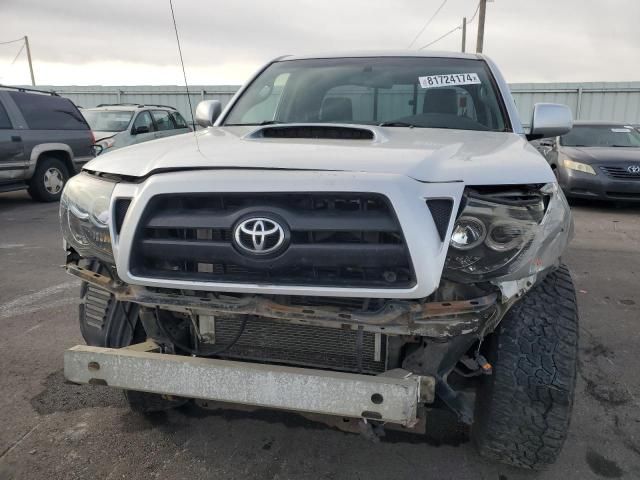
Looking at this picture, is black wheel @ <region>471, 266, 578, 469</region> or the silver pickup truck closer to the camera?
the silver pickup truck

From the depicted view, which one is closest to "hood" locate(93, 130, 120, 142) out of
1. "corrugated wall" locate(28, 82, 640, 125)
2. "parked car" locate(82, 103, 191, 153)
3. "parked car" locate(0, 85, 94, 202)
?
"parked car" locate(82, 103, 191, 153)

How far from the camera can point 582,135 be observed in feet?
31.5

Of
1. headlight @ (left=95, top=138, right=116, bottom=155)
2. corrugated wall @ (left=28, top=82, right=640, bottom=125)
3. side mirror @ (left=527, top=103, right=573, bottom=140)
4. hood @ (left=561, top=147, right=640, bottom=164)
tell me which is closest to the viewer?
side mirror @ (left=527, top=103, right=573, bottom=140)

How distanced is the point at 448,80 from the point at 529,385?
78.9 inches

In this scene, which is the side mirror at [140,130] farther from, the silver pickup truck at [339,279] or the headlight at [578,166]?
the silver pickup truck at [339,279]

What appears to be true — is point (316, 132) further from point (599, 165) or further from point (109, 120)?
point (109, 120)

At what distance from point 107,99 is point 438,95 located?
830 inches

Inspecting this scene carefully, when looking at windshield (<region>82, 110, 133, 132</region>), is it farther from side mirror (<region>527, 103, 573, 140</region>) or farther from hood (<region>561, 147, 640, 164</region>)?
side mirror (<region>527, 103, 573, 140</region>)

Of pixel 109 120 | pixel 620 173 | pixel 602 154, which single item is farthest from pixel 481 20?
pixel 109 120

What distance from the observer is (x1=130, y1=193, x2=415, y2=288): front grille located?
1731 millimetres

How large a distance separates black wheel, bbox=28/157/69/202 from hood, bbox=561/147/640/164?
9.24 m

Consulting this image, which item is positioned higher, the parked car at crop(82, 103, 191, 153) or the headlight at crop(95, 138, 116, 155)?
the parked car at crop(82, 103, 191, 153)

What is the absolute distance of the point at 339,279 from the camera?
1802mm

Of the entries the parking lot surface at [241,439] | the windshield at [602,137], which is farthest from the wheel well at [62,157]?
the windshield at [602,137]
